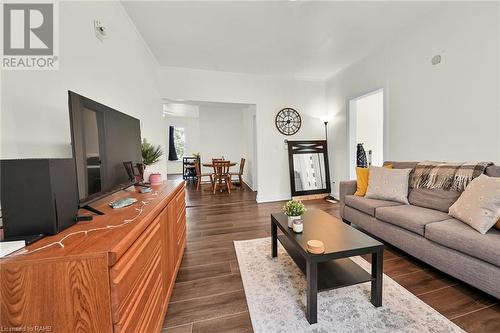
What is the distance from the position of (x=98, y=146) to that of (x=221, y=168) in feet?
13.6

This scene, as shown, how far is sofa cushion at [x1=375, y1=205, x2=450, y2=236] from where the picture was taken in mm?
1819

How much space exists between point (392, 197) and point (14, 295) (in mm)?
3009

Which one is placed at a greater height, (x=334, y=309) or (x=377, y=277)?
(x=377, y=277)

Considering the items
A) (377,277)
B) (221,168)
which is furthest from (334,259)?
(221,168)

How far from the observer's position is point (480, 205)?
1577mm

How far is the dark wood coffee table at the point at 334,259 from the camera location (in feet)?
4.23

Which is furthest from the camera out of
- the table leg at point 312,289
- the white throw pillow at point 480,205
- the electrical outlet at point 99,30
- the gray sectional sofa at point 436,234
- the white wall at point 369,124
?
the white wall at point 369,124

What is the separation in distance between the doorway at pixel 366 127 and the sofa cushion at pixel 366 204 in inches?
62.3

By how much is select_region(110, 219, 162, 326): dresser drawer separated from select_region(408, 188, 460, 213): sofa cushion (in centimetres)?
260

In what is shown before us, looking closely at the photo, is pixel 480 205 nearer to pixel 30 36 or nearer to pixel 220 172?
pixel 30 36

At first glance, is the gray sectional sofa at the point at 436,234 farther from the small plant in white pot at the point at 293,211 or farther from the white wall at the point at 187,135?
the white wall at the point at 187,135

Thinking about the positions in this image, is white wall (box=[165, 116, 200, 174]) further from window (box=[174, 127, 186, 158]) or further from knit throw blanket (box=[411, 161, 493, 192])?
knit throw blanket (box=[411, 161, 493, 192])

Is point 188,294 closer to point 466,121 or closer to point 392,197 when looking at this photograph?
point 392,197

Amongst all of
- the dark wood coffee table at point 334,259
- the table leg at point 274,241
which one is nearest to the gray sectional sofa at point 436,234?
the dark wood coffee table at point 334,259
